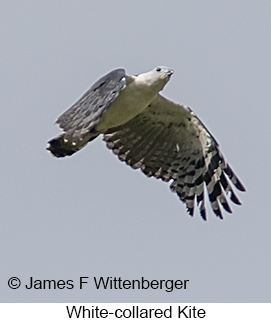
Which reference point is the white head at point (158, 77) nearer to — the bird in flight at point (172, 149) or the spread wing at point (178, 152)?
the bird in flight at point (172, 149)

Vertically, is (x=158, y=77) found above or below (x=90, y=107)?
above

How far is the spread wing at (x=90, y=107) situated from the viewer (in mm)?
A: 15049

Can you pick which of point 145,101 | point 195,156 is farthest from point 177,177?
point 145,101

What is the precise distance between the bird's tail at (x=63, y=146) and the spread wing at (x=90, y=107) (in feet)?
1.17

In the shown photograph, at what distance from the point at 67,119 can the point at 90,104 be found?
0.38m

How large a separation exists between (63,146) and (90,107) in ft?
3.94

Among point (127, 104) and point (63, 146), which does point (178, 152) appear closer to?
A: point (127, 104)

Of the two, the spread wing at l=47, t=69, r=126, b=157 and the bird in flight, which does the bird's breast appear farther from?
the spread wing at l=47, t=69, r=126, b=157

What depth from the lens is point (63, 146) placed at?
16.2 meters

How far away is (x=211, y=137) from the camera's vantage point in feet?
56.3

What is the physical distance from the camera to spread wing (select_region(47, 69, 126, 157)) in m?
15.0

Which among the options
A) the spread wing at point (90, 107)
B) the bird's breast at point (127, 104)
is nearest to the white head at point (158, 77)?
the bird's breast at point (127, 104)

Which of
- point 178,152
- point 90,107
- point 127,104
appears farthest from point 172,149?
point 90,107

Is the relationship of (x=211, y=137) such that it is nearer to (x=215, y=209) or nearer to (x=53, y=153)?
(x=215, y=209)
